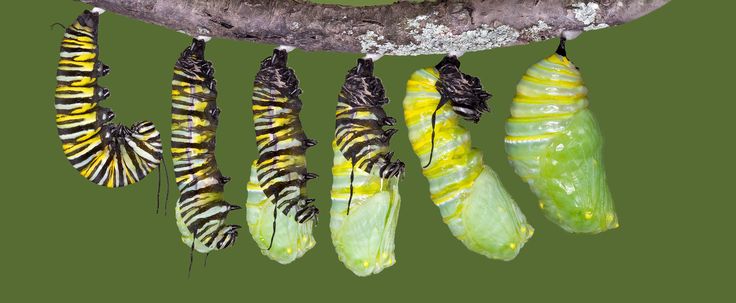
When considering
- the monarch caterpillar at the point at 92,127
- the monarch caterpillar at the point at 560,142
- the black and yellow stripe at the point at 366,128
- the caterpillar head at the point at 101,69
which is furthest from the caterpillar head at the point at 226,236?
the monarch caterpillar at the point at 560,142

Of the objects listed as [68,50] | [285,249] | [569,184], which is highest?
[68,50]

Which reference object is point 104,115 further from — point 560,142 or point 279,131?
point 560,142

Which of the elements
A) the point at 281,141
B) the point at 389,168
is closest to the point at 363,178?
the point at 389,168

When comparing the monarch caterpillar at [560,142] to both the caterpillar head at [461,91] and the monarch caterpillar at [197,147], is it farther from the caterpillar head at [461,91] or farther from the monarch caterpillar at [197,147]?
the monarch caterpillar at [197,147]

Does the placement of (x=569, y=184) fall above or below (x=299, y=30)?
below

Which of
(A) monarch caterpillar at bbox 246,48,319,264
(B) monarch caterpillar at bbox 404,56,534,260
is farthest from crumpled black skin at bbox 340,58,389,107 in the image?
(A) monarch caterpillar at bbox 246,48,319,264

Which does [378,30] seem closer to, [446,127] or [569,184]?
[446,127]

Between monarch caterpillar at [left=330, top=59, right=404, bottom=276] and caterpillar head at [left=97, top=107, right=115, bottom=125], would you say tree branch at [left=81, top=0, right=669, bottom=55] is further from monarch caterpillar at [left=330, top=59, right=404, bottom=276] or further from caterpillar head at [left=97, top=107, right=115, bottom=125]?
caterpillar head at [left=97, top=107, right=115, bottom=125]

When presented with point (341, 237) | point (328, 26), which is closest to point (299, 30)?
point (328, 26)
